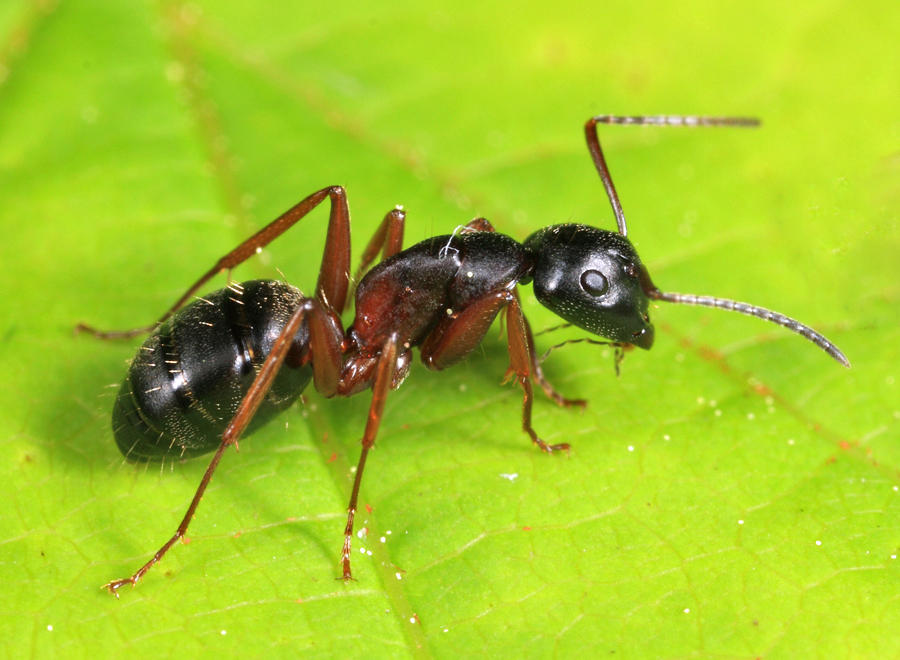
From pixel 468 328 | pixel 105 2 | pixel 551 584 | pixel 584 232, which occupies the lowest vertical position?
pixel 551 584

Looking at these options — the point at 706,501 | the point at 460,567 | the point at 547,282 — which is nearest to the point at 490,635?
the point at 460,567

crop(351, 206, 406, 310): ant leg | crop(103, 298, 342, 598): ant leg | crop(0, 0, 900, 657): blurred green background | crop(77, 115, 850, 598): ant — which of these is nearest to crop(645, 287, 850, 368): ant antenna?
crop(77, 115, 850, 598): ant

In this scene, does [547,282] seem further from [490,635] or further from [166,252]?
[166,252]

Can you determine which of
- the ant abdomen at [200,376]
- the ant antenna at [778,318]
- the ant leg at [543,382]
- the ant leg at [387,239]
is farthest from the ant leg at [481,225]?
the ant antenna at [778,318]

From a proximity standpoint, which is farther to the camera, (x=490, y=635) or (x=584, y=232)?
(x=584, y=232)

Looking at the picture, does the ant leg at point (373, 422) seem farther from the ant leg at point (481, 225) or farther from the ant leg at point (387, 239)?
the ant leg at point (481, 225)

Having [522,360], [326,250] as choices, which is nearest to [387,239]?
[326,250]

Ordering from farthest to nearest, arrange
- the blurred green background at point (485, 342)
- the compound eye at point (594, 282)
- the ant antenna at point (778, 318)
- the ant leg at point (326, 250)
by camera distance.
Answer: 1. the ant leg at point (326, 250)
2. the compound eye at point (594, 282)
3. the ant antenna at point (778, 318)
4. the blurred green background at point (485, 342)
